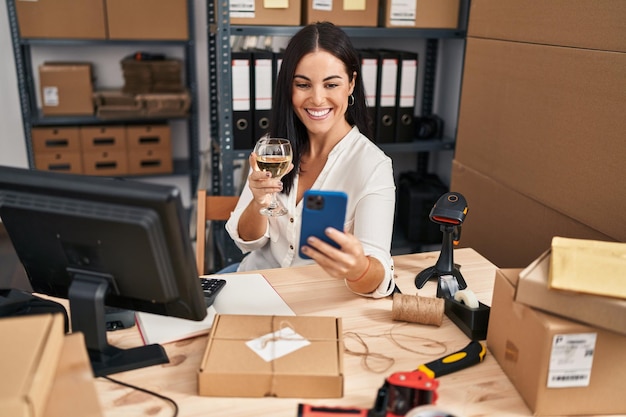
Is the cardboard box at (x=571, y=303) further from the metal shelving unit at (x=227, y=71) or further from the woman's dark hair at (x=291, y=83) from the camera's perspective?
the metal shelving unit at (x=227, y=71)

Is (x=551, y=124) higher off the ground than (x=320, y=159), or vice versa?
(x=551, y=124)

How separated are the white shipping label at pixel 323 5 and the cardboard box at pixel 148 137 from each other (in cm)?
129

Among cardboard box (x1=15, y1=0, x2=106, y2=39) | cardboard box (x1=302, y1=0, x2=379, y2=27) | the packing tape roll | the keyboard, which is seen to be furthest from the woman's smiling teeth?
cardboard box (x1=15, y1=0, x2=106, y2=39)

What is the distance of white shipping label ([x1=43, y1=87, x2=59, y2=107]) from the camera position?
318 cm

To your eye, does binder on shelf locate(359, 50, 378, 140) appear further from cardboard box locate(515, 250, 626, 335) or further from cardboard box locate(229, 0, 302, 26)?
cardboard box locate(515, 250, 626, 335)

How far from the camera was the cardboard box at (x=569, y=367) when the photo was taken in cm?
97

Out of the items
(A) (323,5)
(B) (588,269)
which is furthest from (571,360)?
(A) (323,5)

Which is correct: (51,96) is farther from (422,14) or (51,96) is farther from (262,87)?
(422,14)

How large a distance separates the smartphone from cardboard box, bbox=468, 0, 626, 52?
0.90m

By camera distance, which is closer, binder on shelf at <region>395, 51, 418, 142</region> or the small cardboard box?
binder on shelf at <region>395, 51, 418, 142</region>

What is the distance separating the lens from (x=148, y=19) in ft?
10.3

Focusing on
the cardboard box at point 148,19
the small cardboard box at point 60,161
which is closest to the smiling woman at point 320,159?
the cardboard box at point 148,19

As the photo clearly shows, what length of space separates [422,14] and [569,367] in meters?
2.05

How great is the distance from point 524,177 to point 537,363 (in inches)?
39.5
